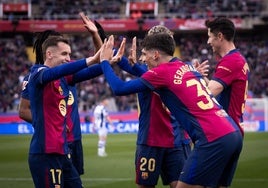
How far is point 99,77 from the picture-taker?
4247 cm

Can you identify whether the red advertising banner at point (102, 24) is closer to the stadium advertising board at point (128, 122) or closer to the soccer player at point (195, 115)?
the stadium advertising board at point (128, 122)

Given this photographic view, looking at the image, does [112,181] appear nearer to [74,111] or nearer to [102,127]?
[74,111]

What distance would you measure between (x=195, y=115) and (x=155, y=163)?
1.72 m

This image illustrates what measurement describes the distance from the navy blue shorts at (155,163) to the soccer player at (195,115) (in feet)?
4.65

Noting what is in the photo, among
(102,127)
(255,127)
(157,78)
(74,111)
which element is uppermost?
(157,78)

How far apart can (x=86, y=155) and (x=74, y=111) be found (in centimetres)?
1287

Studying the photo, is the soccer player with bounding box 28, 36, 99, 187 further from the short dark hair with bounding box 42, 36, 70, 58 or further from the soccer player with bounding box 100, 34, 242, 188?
the soccer player with bounding box 100, 34, 242, 188

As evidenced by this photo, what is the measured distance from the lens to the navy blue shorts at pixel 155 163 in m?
7.50

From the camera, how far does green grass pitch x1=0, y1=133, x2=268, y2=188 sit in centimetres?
1345

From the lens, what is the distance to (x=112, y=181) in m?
13.9

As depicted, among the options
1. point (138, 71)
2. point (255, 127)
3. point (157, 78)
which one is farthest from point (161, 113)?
point (255, 127)

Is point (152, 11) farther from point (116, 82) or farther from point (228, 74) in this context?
point (116, 82)

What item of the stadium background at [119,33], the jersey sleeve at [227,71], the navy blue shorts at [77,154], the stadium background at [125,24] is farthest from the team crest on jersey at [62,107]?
the stadium background at [125,24]

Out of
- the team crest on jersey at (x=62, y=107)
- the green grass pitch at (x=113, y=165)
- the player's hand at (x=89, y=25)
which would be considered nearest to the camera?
the team crest on jersey at (x=62, y=107)
